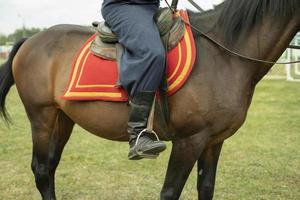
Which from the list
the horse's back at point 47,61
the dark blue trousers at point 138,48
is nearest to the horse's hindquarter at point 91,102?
the horse's back at point 47,61

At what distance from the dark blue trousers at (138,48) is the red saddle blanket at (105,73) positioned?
11cm

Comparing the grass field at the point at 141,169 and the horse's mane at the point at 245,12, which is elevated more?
the horse's mane at the point at 245,12

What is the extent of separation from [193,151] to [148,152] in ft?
1.12

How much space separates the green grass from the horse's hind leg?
0.69m

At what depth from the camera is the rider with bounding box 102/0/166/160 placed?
304 cm

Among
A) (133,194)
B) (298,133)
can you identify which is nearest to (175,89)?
(133,194)

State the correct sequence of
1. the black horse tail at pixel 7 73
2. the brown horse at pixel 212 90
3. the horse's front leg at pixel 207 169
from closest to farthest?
the brown horse at pixel 212 90
the horse's front leg at pixel 207 169
the black horse tail at pixel 7 73

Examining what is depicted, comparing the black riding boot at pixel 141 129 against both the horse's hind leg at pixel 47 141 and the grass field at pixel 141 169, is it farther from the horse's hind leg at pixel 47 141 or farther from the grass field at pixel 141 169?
the grass field at pixel 141 169

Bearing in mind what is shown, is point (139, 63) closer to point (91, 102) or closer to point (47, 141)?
point (91, 102)

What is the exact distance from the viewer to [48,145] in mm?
4020

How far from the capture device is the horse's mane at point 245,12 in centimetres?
294

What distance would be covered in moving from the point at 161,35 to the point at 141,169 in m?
2.93

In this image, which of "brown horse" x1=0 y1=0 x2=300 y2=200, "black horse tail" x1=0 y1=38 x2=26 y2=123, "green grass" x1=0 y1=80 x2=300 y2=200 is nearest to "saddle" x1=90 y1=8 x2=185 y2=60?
"brown horse" x1=0 y1=0 x2=300 y2=200

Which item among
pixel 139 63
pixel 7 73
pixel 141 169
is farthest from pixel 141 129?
pixel 141 169
